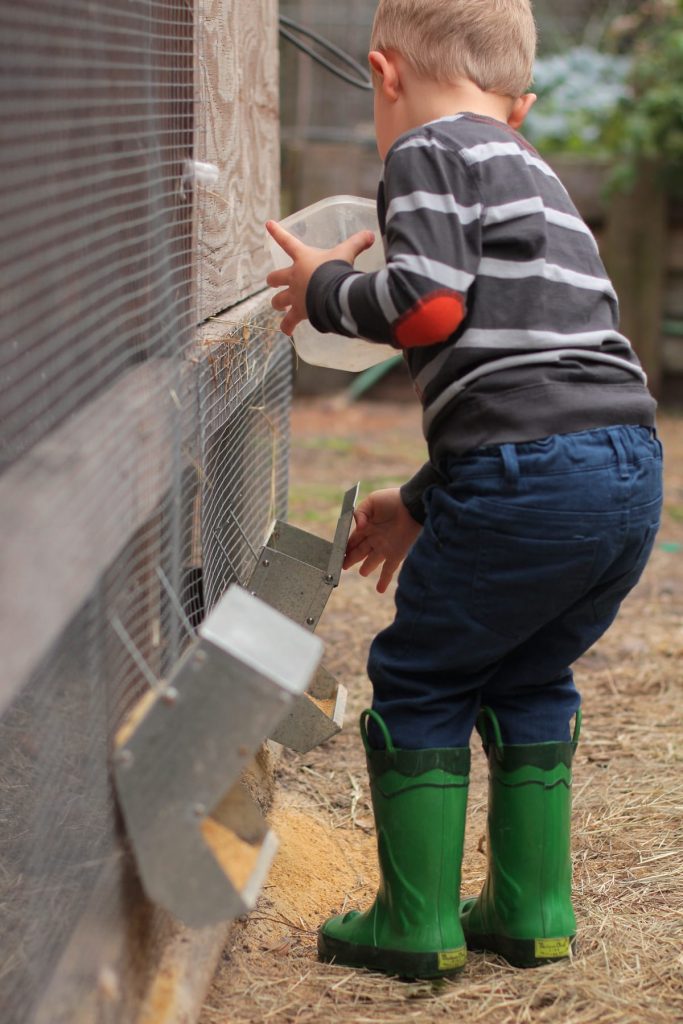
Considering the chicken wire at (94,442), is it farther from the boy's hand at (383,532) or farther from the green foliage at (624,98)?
the green foliage at (624,98)

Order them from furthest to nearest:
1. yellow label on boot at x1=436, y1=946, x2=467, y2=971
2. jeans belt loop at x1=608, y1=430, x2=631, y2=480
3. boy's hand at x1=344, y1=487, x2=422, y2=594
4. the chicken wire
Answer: boy's hand at x1=344, y1=487, x2=422, y2=594 → yellow label on boot at x1=436, y1=946, x2=467, y2=971 → jeans belt loop at x1=608, y1=430, x2=631, y2=480 → the chicken wire

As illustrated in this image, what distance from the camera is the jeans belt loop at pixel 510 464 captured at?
1518 mm

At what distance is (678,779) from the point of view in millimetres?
2389

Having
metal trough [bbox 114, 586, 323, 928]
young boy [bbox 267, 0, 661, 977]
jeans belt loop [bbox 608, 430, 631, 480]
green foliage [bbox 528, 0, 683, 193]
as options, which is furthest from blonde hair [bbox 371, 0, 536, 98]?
green foliage [bbox 528, 0, 683, 193]

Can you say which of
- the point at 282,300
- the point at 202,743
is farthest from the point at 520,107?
the point at 202,743

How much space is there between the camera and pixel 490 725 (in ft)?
5.79

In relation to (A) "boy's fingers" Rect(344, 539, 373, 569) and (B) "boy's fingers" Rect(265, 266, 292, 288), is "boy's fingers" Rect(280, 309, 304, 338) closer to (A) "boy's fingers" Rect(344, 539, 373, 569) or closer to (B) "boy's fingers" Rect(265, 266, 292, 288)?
(B) "boy's fingers" Rect(265, 266, 292, 288)

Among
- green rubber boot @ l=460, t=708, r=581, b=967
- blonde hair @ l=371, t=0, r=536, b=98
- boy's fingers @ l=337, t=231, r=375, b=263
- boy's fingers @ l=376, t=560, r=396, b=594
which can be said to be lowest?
green rubber boot @ l=460, t=708, r=581, b=967

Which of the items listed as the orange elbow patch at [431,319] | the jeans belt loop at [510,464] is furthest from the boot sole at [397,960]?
the orange elbow patch at [431,319]

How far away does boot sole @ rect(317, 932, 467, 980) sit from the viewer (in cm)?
166

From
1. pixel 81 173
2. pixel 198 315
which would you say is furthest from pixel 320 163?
pixel 81 173

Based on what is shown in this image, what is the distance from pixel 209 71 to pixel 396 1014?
134 cm

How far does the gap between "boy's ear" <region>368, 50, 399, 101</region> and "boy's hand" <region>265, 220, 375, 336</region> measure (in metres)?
0.21

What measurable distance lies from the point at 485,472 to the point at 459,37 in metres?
0.58
